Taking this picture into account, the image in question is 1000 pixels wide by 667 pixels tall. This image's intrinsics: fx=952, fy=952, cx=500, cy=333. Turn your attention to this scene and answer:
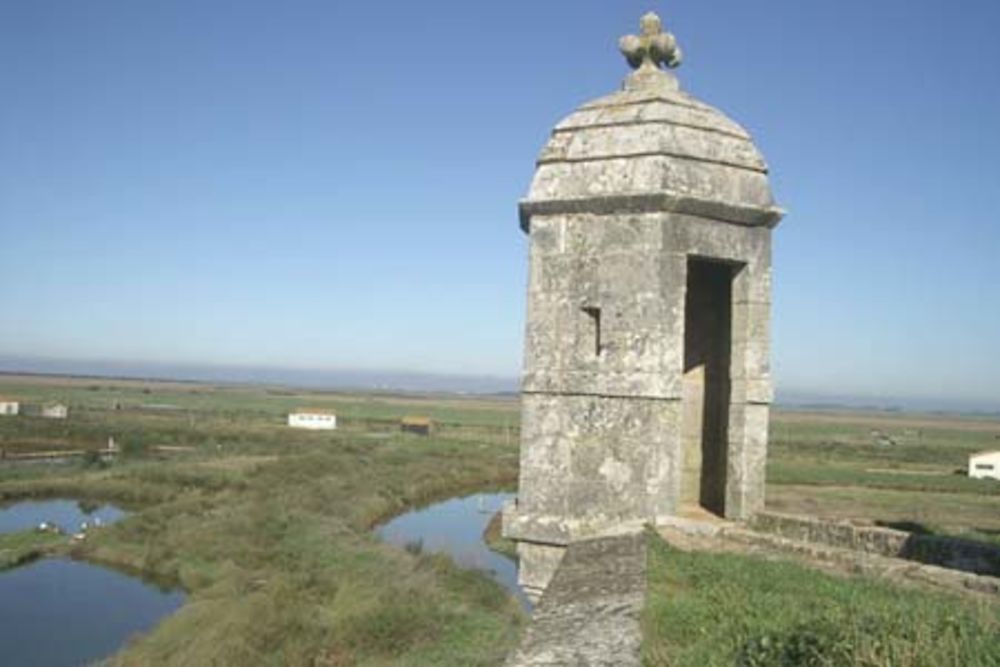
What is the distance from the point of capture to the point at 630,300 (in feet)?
17.2

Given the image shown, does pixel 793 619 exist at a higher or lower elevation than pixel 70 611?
higher

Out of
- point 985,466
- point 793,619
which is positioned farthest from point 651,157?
point 985,466

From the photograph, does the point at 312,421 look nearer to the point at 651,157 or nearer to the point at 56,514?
the point at 56,514

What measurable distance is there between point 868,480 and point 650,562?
4606 cm

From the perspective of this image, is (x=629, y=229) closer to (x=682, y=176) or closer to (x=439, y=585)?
(x=682, y=176)

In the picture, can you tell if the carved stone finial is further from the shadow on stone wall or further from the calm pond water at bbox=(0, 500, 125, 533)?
the calm pond water at bbox=(0, 500, 125, 533)

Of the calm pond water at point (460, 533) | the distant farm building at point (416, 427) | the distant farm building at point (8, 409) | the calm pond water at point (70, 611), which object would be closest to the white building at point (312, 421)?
the distant farm building at point (416, 427)

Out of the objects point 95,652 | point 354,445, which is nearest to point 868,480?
point 354,445

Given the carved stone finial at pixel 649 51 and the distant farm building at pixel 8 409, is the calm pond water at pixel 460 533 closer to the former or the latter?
the carved stone finial at pixel 649 51

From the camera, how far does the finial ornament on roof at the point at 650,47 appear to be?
5652 mm

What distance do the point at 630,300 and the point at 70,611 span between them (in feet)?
67.2

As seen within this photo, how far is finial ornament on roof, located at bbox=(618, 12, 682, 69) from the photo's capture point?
5.65 metres

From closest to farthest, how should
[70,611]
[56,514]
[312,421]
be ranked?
[70,611]
[56,514]
[312,421]

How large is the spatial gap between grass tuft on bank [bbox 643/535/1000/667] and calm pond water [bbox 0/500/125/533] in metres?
29.1
